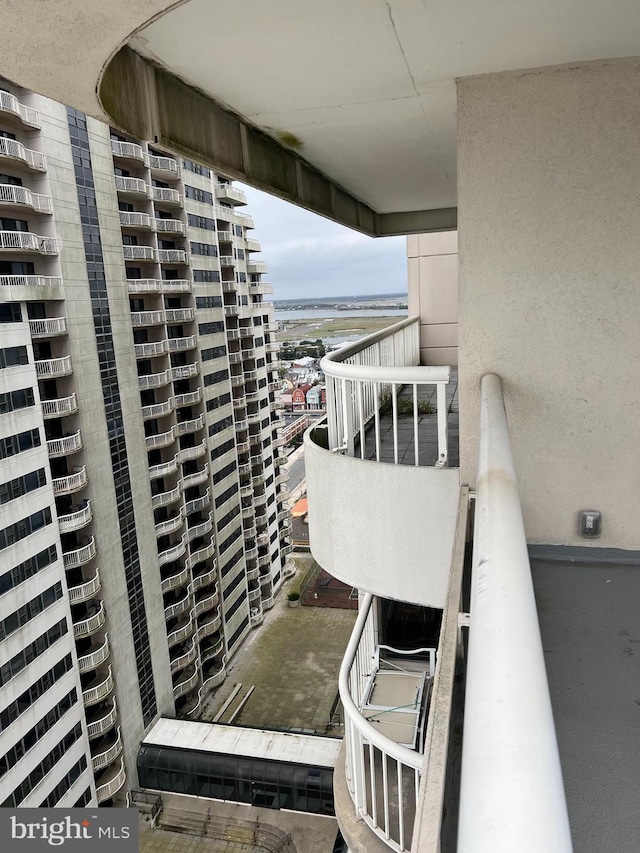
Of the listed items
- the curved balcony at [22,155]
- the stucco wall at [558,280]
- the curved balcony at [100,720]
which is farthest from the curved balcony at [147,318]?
the stucco wall at [558,280]

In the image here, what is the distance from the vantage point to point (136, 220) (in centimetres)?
1812

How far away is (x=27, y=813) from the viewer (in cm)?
1374

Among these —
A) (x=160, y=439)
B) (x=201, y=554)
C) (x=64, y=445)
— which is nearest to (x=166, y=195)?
(x=160, y=439)

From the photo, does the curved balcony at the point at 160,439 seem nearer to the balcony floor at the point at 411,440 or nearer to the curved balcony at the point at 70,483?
the curved balcony at the point at 70,483

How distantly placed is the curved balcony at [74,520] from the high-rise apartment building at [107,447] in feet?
0.19

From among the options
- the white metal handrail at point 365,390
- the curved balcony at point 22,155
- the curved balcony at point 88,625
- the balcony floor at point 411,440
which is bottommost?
the curved balcony at point 88,625

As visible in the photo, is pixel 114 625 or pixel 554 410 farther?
pixel 114 625

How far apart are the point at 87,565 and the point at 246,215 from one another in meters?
16.0

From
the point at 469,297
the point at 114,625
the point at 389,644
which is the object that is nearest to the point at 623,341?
the point at 469,297

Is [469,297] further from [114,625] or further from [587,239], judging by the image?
[114,625]

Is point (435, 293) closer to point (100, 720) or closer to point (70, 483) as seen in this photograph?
point (70, 483)

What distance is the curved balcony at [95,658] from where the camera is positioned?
52.1 ft

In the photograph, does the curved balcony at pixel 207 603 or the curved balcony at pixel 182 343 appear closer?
the curved balcony at pixel 182 343

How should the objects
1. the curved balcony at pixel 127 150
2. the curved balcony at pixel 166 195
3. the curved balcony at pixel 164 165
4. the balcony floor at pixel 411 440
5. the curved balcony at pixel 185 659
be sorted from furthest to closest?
the curved balcony at pixel 185 659
the curved balcony at pixel 166 195
the curved balcony at pixel 164 165
the curved balcony at pixel 127 150
the balcony floor at pixel 411 440
